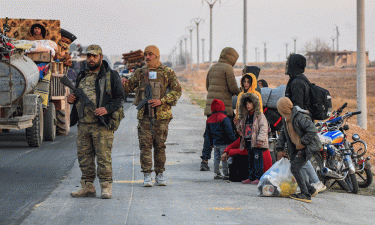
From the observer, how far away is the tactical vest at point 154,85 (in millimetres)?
8992

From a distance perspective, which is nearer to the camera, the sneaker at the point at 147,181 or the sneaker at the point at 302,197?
the sneaker at the point at 302,197

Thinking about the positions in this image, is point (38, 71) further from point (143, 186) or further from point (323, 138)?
point (323, 138)

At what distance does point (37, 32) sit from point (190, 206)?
10648mm

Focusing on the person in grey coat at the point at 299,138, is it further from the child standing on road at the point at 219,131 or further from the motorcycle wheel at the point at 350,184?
the child standing on road at the point at 219,131

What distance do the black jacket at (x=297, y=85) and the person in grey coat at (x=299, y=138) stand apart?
520mm

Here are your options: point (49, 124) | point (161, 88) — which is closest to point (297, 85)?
point (161, 88)

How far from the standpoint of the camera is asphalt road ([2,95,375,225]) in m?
7.00

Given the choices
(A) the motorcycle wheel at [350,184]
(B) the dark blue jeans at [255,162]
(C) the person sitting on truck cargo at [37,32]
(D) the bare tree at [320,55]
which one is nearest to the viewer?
(A) the motorcycle wheel at [350,184]

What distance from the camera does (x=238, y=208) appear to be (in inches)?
298

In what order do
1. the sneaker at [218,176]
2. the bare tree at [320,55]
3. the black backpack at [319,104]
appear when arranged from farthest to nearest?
the bare tree at [320,55] < the sneaker at [218,176] < the black backpack at [319,104]

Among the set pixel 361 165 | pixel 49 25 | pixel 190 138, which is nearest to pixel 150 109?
pixel 361 165

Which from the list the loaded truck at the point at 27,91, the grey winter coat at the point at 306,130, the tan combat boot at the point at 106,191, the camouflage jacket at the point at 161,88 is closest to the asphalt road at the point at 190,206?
the tan combat boot at the point at 106,191

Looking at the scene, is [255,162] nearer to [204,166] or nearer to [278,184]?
[278,184]

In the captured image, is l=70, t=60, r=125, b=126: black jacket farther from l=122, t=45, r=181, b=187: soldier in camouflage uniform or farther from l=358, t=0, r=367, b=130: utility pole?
l=358, t=0, r=367, b=130: utility pole
